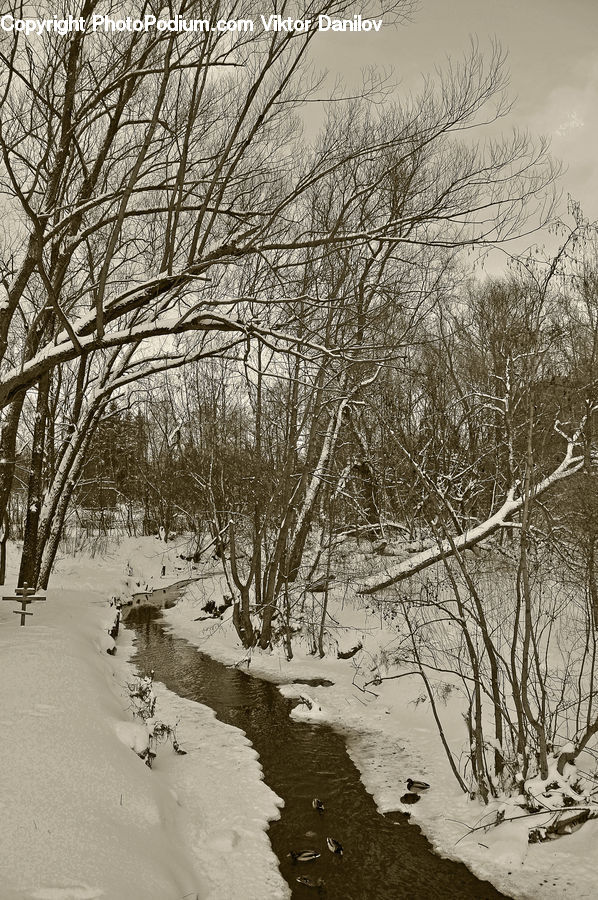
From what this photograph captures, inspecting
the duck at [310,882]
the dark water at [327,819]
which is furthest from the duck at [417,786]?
the duck at [310,882]

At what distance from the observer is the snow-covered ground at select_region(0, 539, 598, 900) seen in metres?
3.92

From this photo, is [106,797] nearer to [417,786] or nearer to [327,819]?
[327,819]

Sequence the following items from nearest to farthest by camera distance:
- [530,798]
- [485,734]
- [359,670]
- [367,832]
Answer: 1. [530,798]
2. [367,832]
3. [485,734]
4. [359,670]

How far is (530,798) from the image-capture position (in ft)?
18.1

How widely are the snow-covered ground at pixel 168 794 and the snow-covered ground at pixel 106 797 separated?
0.05ft

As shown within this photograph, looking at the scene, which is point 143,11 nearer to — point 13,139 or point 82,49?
point 82,49

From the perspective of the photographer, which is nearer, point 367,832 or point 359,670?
point 367,832

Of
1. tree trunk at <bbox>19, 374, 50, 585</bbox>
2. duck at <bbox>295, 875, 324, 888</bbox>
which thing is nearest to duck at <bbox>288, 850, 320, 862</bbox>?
duck at <bbox>295, 875, 324, 888</bbox>

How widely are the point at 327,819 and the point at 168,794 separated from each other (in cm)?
162

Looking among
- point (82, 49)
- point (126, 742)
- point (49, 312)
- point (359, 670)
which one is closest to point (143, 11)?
point (82, 49)

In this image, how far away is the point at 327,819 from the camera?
20.4 ft

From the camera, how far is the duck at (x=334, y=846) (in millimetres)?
5547

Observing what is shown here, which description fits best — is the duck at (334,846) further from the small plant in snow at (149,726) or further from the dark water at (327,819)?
the small plant in snow at (149,726)

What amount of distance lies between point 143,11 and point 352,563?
452 inches
